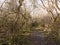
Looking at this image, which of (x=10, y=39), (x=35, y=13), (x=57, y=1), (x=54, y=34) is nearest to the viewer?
(x=10, y=39)

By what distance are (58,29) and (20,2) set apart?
7.89 feet

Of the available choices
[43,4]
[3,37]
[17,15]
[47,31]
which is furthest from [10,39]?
[43,4]

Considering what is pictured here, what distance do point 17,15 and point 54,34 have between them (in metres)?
2.08

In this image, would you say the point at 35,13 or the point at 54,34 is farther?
the point at 35,13

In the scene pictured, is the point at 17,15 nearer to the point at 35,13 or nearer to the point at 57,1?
the point at 35,13

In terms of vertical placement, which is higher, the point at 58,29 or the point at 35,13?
the point at 35,13

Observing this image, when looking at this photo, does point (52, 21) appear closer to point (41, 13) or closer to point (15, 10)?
point (41, 13)

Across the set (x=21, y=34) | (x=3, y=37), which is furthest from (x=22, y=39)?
(x=3, y=37)

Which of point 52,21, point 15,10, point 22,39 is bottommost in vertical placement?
point 22,39

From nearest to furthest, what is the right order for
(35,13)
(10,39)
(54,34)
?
(10,39) < (54,34) < (35,13)

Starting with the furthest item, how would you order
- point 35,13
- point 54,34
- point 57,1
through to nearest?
1. point 57,1
2. point 35,13
3. point 54,34

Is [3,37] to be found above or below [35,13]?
below

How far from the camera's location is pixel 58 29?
9453 mm

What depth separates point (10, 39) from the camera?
8914 mm
